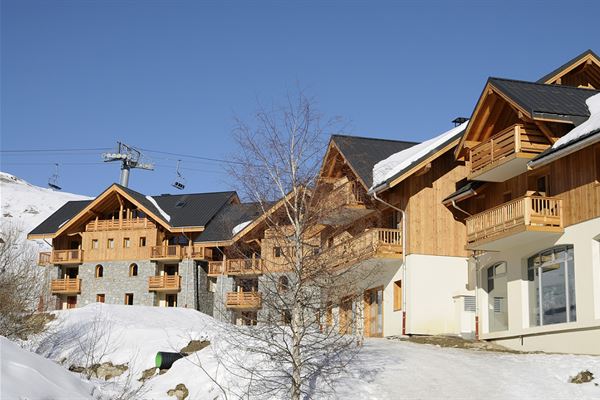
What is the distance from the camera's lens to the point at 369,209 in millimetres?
29516

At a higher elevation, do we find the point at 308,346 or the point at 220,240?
the point at 220,240

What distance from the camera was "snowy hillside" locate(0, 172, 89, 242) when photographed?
92250 millimetres

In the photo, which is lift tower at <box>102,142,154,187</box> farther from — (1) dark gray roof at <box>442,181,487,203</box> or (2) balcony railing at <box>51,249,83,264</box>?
(1) dark gray roof at <box>442,181,487,203</box>

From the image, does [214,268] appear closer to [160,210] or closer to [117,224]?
[160,210]

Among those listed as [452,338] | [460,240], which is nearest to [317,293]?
[452,338]

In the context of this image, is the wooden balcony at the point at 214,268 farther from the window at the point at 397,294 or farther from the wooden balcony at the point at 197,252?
the window at the point at 397,294

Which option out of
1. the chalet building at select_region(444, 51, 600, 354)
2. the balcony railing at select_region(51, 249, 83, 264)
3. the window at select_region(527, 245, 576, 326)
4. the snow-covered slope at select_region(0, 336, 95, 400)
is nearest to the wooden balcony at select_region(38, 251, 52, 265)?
the balcony railing at select_region(51, 249, 83, 264)

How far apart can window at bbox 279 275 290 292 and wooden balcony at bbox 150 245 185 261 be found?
33.4 metres

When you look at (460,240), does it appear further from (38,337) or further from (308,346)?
(38,337)

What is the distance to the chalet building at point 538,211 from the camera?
22.8 metres

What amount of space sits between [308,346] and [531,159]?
10.4 metres

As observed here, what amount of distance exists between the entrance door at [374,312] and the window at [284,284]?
45.4 ft

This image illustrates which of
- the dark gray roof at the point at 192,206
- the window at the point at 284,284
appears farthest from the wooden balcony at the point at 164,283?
the window at the point at 284,284

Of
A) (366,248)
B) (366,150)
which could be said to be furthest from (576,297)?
(366,150)
